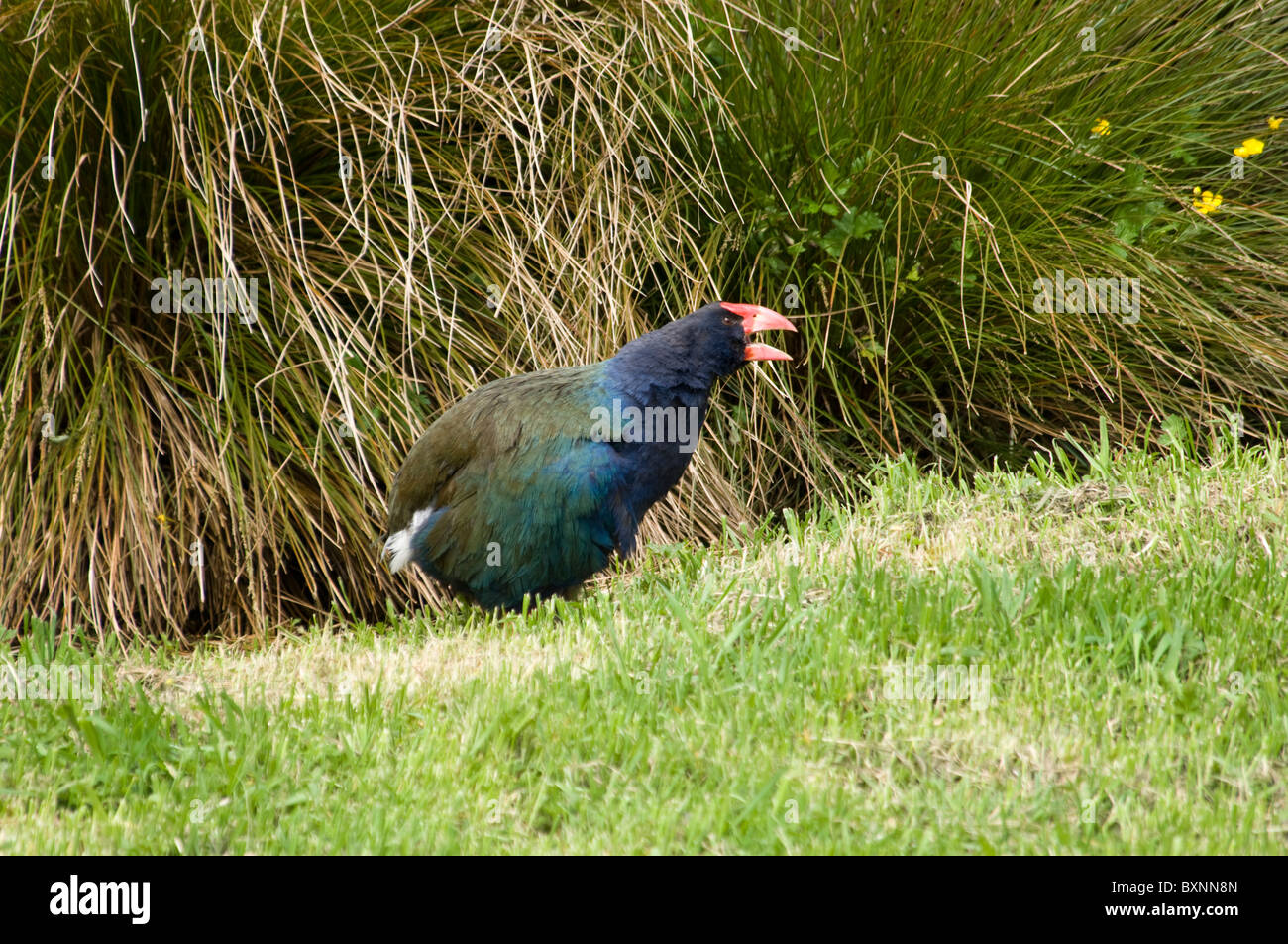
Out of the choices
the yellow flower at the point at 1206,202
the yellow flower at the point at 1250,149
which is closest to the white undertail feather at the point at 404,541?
the yellow flower at the point at 1206,202

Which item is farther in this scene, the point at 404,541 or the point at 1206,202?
the point at 1206,202

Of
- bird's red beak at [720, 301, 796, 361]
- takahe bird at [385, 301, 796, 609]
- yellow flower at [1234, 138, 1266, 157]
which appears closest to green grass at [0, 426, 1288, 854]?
takahe bird at [385, 301, 796, 609]

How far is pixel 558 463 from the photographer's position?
4.14 metres

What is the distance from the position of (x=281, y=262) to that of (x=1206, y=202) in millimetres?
3704

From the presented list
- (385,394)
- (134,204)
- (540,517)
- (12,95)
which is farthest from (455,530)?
(12,95)

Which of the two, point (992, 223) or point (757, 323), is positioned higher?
point (992, 223)

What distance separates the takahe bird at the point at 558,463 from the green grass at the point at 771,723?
0.35m

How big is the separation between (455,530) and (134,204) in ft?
6.23

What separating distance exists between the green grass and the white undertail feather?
20.3 inches

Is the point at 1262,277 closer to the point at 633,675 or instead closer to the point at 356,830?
the point at 633,675

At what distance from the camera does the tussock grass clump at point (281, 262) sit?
4586 mm

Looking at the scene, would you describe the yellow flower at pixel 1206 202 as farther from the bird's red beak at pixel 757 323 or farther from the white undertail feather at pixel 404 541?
the white undertail feather at pixel 404 541

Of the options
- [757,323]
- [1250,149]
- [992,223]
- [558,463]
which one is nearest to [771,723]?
[558,463]

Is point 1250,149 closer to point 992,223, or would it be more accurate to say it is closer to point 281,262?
point 992,223
